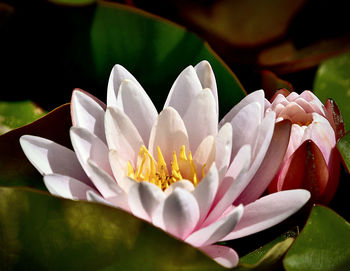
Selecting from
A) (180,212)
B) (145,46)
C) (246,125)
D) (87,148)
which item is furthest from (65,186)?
(145,46)

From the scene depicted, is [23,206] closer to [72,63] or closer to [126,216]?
[126,216]

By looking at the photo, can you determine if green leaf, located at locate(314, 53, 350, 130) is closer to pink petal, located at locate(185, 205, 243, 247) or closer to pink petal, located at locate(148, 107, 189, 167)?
pink petal, located at locate(148, 107, 189, 167)

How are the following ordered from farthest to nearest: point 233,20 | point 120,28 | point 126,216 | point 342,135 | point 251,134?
1. point 233,20
2. point 120,28
3. point 342,135
4. point 251,134
5. point 126,216

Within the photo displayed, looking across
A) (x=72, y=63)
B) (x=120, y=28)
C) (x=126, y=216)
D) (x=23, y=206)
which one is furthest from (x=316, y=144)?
(x=72, y=63)

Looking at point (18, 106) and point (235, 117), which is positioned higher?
point (235, 117)

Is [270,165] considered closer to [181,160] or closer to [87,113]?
[181,160]

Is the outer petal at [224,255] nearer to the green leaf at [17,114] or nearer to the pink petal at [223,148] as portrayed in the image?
the pink petal at [223,148]

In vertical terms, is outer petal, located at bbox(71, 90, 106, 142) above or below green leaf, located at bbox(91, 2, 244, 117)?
below

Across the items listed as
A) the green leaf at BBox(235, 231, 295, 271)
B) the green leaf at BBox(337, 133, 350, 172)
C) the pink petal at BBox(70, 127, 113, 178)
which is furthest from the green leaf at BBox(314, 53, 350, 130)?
the pink petal at BBox(70, 127, 113, 178)
